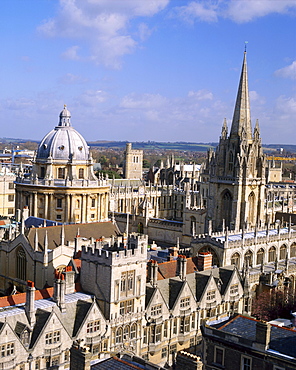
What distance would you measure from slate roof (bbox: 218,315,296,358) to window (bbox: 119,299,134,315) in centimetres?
747

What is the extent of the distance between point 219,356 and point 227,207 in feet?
134

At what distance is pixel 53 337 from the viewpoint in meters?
31.4

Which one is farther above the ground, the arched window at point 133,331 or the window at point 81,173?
the window at point 81,173

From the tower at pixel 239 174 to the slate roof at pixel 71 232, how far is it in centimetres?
1695

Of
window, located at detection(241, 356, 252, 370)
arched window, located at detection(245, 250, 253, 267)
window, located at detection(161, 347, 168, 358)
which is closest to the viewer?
window, located at detection(241, 356, 252, 370)

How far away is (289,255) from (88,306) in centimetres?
3464

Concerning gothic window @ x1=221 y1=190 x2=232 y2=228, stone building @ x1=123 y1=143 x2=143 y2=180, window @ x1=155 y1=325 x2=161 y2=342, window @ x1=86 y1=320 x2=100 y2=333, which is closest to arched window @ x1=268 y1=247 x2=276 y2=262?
gothic window @ x1=221 y1=190 x2=232 y2=228

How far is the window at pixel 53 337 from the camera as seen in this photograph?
3109 cm

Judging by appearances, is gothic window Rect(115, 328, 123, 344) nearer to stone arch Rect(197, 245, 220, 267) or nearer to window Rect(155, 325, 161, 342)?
window Rect(155, 325, 161, 342)

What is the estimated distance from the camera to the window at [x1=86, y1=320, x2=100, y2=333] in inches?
1316

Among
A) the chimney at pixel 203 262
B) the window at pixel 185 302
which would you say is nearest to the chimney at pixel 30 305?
the window at pixel 185 302

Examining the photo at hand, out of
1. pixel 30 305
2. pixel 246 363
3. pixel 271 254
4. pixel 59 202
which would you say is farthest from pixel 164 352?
pixel 59 202

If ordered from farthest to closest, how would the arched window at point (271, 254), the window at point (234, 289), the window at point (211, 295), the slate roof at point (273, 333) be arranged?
the arched window at point (271, 254)
the window at point (234, 289)
the window at point (211, 295)
the slate roof at point (273, 333)

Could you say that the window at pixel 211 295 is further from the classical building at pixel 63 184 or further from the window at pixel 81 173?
the window at pixel 81 173
